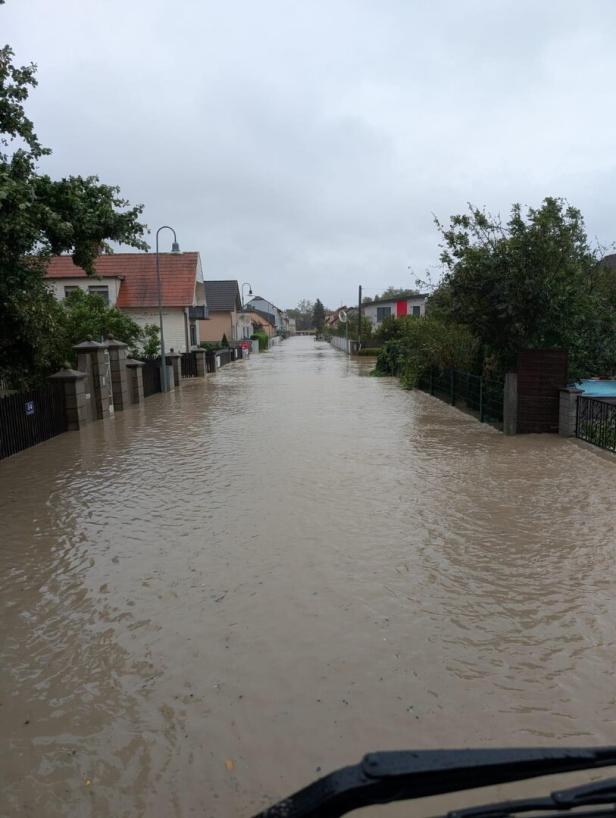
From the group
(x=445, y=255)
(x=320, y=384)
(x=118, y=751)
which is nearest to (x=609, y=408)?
(x=445, y=255)

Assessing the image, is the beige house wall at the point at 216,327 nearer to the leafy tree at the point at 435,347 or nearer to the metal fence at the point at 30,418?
the leafy tree at the point at 435,347

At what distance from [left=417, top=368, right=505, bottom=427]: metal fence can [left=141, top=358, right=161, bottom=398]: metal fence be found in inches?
370

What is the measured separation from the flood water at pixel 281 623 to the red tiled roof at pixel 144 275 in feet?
88.7

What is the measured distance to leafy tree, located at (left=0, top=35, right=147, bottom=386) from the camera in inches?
354

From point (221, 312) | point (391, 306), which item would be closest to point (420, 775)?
point (221, 312)

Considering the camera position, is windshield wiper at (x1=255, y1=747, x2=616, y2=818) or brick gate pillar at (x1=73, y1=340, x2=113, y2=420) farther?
brick gate pillar at (x1=73, y1=340, x2=113, y2=420)

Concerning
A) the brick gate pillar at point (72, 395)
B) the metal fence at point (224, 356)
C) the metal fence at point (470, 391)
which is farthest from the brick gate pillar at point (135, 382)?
the metal fence at point (224, 356)

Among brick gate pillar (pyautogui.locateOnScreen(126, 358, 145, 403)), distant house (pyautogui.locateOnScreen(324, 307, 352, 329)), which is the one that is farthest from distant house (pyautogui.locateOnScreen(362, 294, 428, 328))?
brick gate pillar (pyautogui.locateOnScreen(126, 358, 145, 403))

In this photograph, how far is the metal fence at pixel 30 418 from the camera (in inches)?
455

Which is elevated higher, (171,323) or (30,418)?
(171,323)

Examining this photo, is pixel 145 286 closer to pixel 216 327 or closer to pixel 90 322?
pixel 90 322

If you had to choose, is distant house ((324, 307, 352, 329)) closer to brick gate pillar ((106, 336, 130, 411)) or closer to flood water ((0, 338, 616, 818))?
brick gate pillar ((106, 336, 130, 411))

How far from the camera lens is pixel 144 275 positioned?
36.8 meters

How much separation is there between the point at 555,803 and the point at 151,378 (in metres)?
22.2
